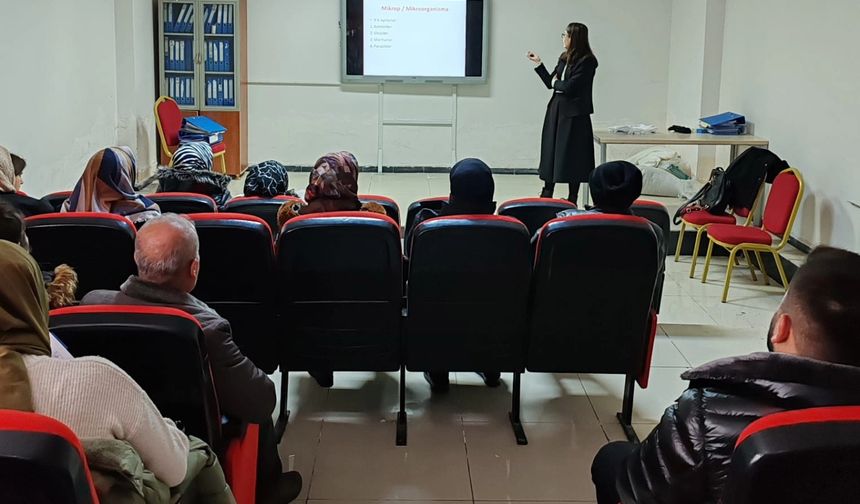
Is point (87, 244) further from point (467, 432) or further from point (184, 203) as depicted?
point (467, 432)

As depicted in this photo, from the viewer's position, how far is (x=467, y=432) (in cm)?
338

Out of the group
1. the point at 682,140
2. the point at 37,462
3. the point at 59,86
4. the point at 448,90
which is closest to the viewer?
the point at 37,462

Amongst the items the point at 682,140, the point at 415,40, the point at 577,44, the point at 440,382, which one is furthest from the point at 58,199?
the point at 415,40

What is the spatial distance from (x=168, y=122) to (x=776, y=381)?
7681 millimetres

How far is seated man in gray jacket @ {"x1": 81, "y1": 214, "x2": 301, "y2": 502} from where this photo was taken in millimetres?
2279

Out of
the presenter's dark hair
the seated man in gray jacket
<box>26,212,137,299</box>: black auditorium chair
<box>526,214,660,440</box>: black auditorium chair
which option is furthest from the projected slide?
the seated man in gray jacket

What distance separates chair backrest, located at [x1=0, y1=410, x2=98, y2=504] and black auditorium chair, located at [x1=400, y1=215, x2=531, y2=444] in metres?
1.94

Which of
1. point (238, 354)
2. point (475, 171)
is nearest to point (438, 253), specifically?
point (475, 171)

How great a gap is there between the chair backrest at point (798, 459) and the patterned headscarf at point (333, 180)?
2622 mm

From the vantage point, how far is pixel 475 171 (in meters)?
3.39

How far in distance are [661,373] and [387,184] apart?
5.38m

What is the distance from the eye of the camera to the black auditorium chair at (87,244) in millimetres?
2975

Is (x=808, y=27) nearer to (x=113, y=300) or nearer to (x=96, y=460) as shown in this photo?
(x=113, y=300)

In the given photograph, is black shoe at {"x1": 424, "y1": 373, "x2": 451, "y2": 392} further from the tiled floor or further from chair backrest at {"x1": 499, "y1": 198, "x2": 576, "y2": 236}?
chair backrest at {"x1": 499, "y1": 198, "x2": 576, "y2": 236}
